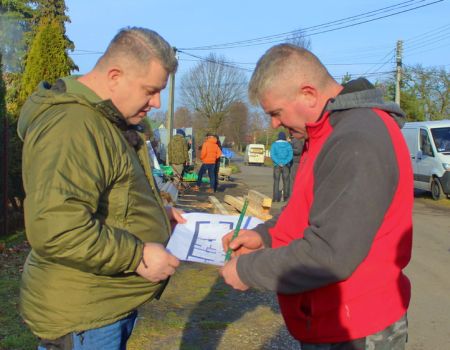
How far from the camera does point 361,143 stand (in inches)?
75.8

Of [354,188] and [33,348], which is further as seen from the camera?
[33,348]

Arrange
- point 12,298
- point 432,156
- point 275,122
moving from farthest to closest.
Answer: point 432,156 → point 12,298 → point 275,122

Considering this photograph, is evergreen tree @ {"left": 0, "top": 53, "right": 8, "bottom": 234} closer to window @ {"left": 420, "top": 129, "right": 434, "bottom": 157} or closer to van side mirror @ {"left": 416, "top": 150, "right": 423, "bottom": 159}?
window @ {"left": 420, "top": 129, "right": 434, "bottom": 157}

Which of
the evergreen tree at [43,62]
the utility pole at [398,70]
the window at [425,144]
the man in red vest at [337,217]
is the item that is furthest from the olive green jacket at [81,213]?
the utility pole at [398,70]

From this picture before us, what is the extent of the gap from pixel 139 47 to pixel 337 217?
3.48 ft

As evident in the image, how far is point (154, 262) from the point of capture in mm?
2102

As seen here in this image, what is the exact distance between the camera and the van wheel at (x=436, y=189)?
1617cm

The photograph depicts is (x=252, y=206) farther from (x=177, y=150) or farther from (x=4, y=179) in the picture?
(x=177, y=150)

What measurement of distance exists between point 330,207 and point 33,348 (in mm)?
3426

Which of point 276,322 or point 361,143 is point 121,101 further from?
point 276,322

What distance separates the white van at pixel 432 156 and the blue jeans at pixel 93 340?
48.7ft

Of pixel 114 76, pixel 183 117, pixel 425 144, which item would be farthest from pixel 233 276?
pixel 183 117

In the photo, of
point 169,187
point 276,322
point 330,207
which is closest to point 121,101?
point 330,207

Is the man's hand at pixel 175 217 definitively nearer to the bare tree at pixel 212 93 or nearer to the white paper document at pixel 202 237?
the white paper document at pixel 202 237
